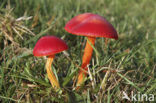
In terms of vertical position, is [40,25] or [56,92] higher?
[40,25]

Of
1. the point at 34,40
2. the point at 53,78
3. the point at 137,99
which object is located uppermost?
the point at 34,40

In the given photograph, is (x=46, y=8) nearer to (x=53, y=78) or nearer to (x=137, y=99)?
(x=53, y=78)

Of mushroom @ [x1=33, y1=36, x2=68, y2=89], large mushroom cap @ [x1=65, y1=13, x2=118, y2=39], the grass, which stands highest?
large mushroom cap @ [x1=65, y1=13, x2=118, y2=39]

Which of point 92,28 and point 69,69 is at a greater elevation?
point 92,28

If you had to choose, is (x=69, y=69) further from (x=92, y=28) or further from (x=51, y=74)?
(x=92, y=28)

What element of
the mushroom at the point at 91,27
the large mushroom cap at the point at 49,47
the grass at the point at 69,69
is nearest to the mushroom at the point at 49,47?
the large mushroom cap at the point at 49,47

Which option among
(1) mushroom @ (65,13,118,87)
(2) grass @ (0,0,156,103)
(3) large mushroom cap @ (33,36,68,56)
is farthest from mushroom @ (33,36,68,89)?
(2) grass @ (0,0,156,103)

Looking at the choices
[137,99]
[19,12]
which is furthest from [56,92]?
[19,12]

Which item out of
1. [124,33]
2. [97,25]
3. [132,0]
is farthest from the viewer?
[132,0]

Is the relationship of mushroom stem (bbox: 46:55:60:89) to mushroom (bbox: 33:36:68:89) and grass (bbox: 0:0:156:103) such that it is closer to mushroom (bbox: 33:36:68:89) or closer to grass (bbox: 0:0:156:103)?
grass (bbox: 0:0:156:103)

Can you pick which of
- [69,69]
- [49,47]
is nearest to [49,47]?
[49,47]

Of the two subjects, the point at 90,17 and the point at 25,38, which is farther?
the point at 25,38
